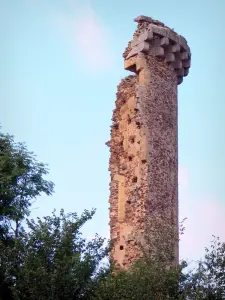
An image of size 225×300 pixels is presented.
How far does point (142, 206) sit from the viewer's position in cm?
2023

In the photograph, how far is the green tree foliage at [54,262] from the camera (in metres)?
17.1

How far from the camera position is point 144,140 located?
21078 mm

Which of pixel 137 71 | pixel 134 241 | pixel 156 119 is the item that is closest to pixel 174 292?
pixel 134 241

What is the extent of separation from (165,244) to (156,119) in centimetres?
488

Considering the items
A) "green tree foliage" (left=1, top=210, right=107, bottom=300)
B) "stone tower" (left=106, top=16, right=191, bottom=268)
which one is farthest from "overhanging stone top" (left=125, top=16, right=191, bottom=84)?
"green tree foliage" (left=1, top=210, right=107, bottom=300)

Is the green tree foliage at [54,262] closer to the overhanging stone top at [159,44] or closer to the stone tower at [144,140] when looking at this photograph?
the stone tower at [144,140]

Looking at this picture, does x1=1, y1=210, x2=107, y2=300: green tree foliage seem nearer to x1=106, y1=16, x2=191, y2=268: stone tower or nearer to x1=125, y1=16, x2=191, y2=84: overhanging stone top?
x1=106, y1=16, x2=191, y2=268: stone tower

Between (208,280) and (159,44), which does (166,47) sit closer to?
(159,44)

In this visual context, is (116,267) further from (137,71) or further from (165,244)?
(137,71)

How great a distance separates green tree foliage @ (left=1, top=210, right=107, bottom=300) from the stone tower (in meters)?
2.13

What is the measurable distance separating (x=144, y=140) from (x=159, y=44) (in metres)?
3.49

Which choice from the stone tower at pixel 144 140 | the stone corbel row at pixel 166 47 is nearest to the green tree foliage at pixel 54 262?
the stone tower at pixel 144 140

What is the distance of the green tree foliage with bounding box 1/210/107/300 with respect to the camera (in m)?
17.1

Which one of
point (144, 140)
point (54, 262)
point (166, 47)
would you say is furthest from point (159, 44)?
point (54, 262)
